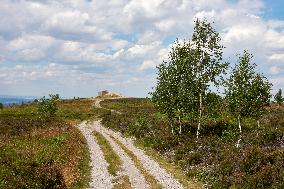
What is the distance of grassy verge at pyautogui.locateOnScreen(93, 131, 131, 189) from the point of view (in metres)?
30.7

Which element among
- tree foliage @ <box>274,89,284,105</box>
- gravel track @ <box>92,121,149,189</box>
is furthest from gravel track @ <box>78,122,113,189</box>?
tree foliage @ <box>274,89,284,105</box>

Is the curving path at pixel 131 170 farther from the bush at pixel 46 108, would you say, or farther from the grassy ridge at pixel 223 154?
the bush at pixel 46 108

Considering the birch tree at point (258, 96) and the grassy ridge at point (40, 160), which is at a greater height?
the birch tree at point (258, 96)

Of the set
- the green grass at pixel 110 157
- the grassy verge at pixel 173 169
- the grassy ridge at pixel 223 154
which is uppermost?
the grassy ridge at pixel 223 154

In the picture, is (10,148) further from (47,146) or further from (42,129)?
(42,129)

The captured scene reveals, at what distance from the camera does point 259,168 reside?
100 ft

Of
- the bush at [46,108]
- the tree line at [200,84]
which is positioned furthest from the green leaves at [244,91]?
the bush at [46,108]

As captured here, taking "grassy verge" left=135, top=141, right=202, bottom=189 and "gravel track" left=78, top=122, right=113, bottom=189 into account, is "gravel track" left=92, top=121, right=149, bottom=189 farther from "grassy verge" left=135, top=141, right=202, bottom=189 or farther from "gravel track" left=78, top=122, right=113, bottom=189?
"grassy verge" left=135, top=141, right=202, bottom=189

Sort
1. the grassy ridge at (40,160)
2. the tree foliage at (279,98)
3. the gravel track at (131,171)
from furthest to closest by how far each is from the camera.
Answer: the tree foliage at (279,98) → the gravel track at (131,171) → the grassy ridge at (40,160)

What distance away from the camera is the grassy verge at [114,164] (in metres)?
30.7

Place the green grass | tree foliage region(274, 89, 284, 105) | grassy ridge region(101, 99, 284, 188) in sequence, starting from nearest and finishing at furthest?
grassy ridge region(101, 99, 284, 188), the green grass, tree foliage region(274, 89, 284, 105)

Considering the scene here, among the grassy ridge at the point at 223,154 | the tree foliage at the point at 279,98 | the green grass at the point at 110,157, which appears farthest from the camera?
the tree foliage at the point at 279,98

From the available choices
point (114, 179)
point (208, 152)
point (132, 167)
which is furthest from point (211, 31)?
point (114, 179)

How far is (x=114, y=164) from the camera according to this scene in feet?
129
